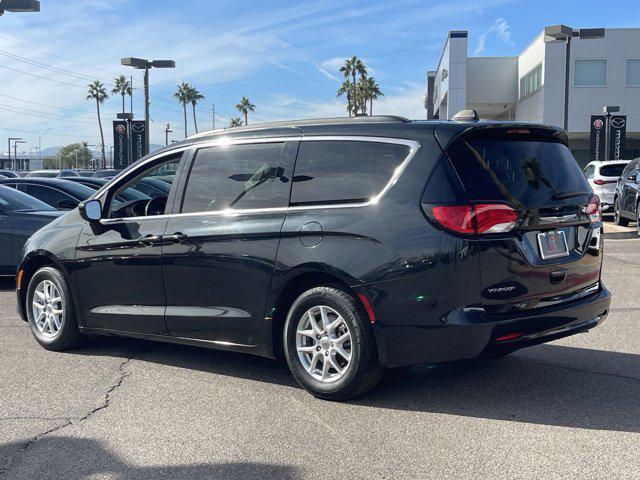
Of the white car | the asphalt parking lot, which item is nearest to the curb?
the white car

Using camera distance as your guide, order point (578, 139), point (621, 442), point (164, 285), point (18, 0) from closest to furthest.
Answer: point (621, 442)
point (164, 285)
point (18, 0)
point (578, 139)

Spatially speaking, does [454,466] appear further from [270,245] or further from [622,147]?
[622,147]

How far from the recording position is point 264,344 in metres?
5.08

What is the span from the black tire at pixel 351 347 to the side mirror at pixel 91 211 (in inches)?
78.3

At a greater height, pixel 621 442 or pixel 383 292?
pixel 383 292

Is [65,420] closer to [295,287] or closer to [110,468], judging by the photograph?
[110,468]

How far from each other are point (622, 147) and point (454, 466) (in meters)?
29.2


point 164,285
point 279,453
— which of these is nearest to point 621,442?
point 279,453

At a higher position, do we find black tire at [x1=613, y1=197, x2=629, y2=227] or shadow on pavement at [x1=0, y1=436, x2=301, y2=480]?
black tire at [x1=613, y1=197, x2=629, y2=227]

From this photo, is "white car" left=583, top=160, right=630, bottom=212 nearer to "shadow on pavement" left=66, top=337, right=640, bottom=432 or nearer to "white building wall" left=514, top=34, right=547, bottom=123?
"shadow on pavement" left=66, top=337, right=640, bottom=432

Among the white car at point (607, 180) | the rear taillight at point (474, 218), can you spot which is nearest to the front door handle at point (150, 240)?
the rear taillight at point (474, 218)

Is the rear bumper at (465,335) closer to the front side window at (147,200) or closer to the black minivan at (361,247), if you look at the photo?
the black minivan at (361,247)

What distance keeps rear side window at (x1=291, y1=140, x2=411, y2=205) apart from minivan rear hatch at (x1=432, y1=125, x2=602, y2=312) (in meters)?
0.41

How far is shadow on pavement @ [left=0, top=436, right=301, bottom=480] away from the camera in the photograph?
369cm
